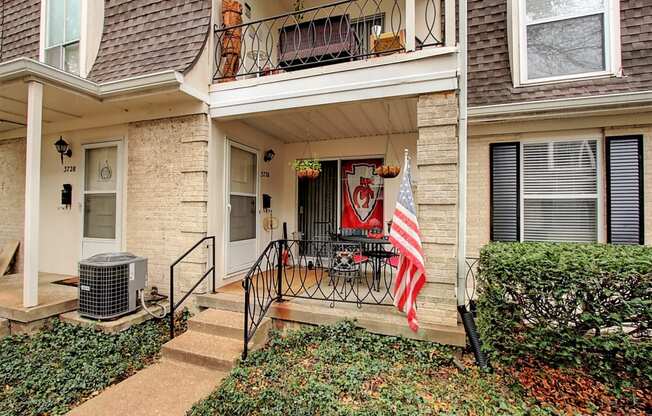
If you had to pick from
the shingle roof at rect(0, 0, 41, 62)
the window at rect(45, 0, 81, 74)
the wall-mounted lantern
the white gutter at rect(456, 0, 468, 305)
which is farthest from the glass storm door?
the shingle roof at rect(0, 0, 41, 62)

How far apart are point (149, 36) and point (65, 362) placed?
4.67 meters

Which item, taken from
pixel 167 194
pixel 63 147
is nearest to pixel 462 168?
pixel 167 194

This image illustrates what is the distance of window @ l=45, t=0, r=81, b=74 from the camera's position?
542cm

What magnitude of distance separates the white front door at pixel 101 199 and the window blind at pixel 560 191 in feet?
21.5

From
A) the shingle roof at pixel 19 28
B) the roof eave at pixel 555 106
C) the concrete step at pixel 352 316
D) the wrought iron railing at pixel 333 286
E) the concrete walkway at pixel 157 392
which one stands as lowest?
the concrete walkway at pixel 157 392

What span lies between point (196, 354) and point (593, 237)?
5.51 metres

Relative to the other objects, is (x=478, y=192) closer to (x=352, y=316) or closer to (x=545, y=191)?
(x=545, y=191)

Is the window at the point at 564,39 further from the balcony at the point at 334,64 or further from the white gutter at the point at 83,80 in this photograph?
the white gutter at the point at 83,80

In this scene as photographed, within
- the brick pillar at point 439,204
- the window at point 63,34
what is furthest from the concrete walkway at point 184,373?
the window at point 63,34

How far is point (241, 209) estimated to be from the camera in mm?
5457

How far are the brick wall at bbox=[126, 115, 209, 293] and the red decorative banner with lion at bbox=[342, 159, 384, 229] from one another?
9.57 ft

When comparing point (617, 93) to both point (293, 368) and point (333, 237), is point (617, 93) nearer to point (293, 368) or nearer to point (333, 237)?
point (333, 237)

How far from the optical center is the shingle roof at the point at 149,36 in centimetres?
458

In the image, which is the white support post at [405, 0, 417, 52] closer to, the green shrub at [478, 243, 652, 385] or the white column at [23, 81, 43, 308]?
the green shrub at [478, 243, 652, 385]
